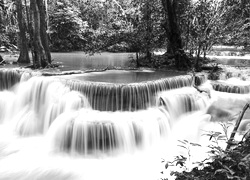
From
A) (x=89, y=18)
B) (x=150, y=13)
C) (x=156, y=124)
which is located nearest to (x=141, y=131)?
(x=156, y=124)

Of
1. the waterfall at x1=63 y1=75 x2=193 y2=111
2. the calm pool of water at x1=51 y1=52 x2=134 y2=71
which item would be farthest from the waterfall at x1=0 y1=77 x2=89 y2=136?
the calm pool of water at x1=51 y1=52 x2=134 y2=71

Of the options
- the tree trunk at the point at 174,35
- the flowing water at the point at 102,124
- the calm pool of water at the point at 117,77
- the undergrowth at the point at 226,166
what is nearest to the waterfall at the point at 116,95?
the flowing water at the point at 102,124

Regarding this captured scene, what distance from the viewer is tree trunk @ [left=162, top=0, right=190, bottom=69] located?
12.9 m

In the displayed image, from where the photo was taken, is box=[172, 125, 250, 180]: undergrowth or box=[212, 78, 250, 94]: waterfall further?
box=[212, 78, 250, 94]: waterfall

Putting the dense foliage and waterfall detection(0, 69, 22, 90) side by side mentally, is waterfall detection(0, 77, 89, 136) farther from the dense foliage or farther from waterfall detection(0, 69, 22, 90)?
the dense foliage

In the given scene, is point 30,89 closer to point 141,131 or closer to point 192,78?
point 141,131

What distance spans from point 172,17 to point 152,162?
8713 millimetres

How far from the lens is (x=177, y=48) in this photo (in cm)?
1305

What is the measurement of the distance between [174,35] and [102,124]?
8.11m

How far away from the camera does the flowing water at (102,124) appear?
22.1ft

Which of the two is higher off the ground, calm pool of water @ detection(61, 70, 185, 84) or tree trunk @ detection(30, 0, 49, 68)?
tree trunk @ detection(30, 0, 49, 68)

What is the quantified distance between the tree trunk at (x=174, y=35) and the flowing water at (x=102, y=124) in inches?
105

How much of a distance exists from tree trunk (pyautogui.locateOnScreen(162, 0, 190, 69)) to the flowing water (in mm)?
2664

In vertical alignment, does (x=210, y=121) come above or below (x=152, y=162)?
above
